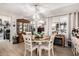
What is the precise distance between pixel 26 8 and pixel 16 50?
4.14 feet

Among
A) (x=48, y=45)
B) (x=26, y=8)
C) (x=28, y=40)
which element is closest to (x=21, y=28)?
(x=28, y=40)

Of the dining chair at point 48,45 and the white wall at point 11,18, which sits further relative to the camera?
the dining chair at point 48,45

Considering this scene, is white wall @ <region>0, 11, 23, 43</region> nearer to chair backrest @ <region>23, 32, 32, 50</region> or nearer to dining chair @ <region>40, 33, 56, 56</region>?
chair backrest @ <region>23, 32, 32, 50</region>

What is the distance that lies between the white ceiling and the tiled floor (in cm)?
94

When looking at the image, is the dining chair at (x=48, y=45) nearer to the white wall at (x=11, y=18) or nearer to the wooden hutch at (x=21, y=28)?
the wooden hutch at (x=21, y=28)

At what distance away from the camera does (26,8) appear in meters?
2.82

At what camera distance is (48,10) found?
2.86 meters

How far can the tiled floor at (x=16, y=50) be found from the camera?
2.83m

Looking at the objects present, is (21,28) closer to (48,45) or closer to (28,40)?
(28,40)

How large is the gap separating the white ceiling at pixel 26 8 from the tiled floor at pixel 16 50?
36.9 inches

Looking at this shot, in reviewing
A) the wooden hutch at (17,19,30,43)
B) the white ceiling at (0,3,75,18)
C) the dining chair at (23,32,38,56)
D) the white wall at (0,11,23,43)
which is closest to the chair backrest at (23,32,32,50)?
the dining chair at (23,32,38,56)

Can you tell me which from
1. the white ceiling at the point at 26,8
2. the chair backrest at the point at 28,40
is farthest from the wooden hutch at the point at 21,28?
the white ceiling at the point at 26,8

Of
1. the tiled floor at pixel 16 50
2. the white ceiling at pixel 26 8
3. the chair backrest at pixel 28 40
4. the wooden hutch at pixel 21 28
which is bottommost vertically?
the tiled floor at pixel 16 50

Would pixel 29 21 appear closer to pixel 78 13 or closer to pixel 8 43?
pixel 8 43
